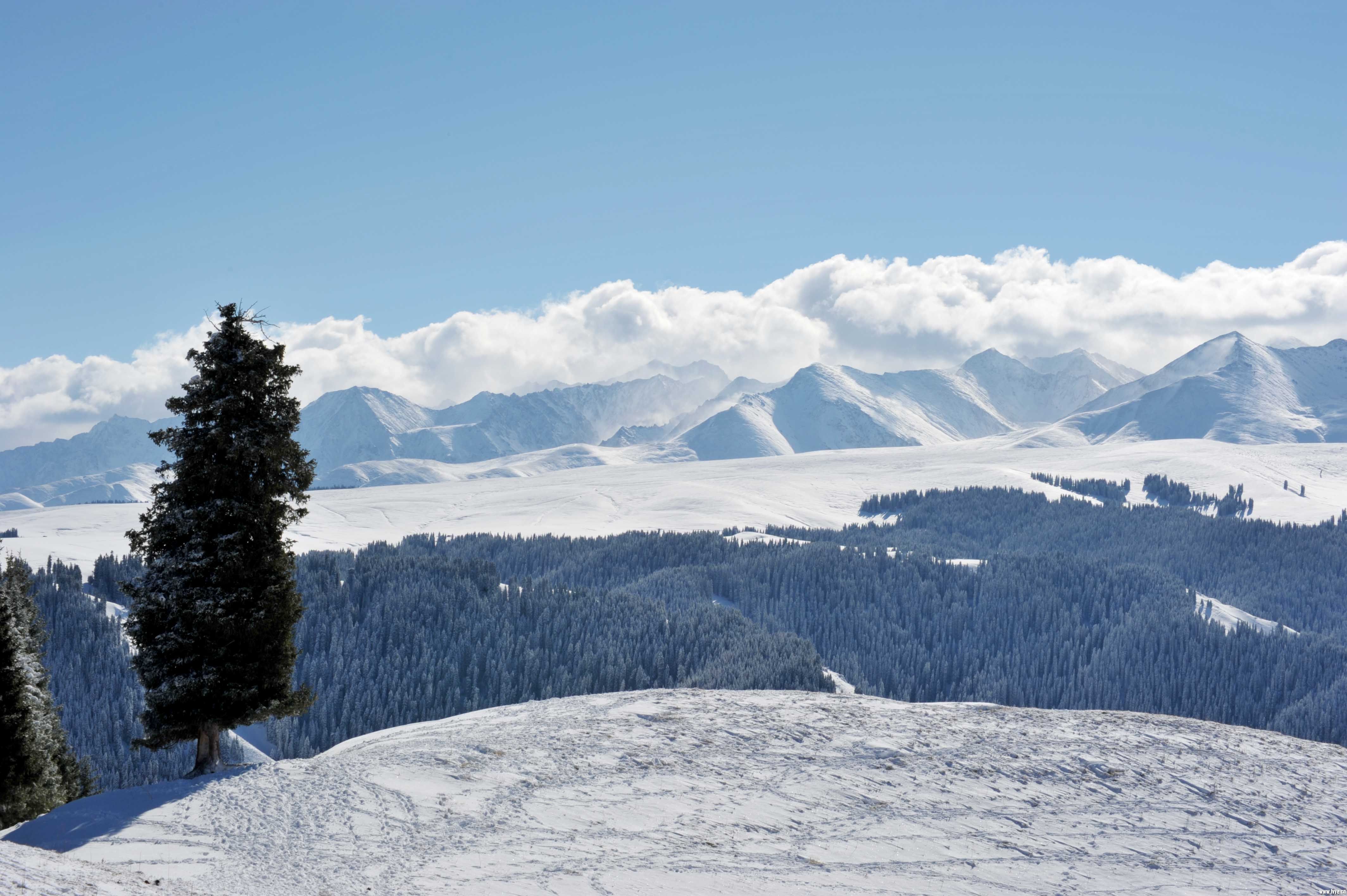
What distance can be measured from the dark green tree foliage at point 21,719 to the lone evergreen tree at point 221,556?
9.69 metres

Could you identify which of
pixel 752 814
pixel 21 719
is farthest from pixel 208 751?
pixel 752 814

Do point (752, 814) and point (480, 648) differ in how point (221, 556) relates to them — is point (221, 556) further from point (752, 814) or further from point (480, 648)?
point (480, 648)

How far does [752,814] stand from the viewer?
27.1m

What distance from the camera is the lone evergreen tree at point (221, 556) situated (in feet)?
101

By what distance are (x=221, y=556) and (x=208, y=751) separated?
6963 millimetres

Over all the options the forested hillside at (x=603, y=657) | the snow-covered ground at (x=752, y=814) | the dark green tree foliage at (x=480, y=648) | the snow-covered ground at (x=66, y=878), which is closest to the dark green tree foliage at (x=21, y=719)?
the snow-covered ground at (x=752, y=814)

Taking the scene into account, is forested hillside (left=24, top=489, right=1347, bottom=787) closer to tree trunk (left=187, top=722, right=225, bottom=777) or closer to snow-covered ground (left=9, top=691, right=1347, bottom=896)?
tree trunk (left=187, top=722, right=225, bottom=777)

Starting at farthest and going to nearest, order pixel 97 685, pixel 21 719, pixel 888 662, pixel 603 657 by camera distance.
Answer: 1. pixel 888 662
2. pixel 603 657
3. pixel 97 685
4. pixel 21 719

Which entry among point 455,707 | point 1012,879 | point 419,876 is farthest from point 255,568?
point 455,707

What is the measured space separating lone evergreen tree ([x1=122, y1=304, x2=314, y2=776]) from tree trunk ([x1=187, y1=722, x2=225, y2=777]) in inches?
1.9

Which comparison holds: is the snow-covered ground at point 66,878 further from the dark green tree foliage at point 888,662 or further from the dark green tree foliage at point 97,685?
the dark green tree foliage at point 888,662

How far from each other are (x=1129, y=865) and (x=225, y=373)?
104ft

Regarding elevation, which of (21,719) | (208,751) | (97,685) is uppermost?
(208,751)

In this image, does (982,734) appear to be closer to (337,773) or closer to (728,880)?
(728,880)
